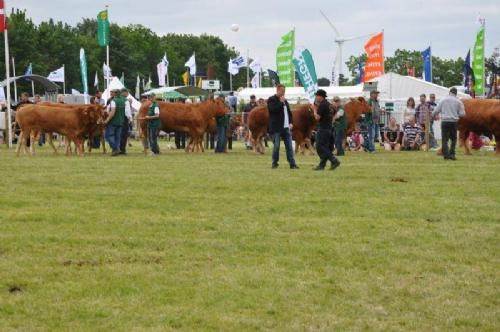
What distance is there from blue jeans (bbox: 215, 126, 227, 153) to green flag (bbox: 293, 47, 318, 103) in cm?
277

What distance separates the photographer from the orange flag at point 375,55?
4172cm

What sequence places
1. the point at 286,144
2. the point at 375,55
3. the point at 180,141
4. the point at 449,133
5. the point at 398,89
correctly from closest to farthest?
1. the point at 286,144
2. the point at 449,133
3. the point at 180,141
4. the point at 375,55
5. the point at 398,89

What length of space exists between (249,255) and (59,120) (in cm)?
1806

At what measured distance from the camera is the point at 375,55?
139 ft

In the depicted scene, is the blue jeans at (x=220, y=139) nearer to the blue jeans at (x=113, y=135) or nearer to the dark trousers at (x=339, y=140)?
the blue jeans at (x=113, y=135)

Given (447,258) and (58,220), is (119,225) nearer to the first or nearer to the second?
(58,220)

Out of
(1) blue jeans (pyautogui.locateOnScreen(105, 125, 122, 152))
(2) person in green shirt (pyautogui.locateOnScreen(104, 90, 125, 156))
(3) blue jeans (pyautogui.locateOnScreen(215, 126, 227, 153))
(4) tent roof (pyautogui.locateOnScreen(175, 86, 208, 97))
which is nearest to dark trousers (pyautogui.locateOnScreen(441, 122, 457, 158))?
(3) blue jeans (pyautogui.locateOnScreen(215, 126, 227, 153))

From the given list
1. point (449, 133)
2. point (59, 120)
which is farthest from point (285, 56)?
point (449, 133)

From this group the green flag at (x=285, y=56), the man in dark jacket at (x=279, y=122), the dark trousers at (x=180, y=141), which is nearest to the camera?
the man in dark jacket at (x=279, y=122)

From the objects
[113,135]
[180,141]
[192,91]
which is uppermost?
[192,91]

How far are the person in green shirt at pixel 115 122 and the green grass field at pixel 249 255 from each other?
1045 cm

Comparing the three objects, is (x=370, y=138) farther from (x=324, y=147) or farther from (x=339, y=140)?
(x=324, y=147)

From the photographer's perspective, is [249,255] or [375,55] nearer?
[249,255]

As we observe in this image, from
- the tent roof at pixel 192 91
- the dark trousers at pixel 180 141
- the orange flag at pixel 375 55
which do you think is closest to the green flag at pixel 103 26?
the dark trousers at pixel 180 141
